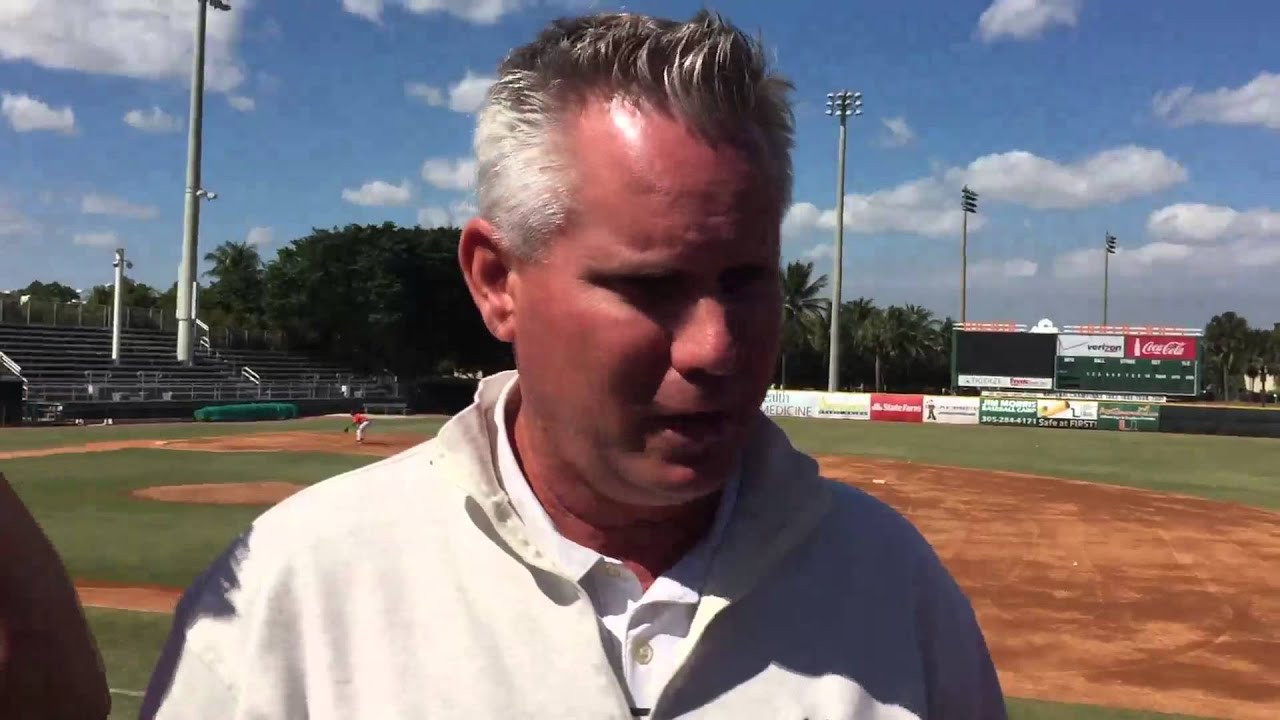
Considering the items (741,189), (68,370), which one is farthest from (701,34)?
(68,370)

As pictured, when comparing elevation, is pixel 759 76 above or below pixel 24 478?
above

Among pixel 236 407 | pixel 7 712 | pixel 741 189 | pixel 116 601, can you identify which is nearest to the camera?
pixel 7 712

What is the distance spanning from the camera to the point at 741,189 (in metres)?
1.44

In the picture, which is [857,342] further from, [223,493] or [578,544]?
[578,544]

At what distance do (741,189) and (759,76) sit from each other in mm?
201

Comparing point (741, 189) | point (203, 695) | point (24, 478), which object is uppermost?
point (741, 189)

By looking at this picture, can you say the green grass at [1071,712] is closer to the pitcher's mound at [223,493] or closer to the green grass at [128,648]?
the green grass at [128,648]

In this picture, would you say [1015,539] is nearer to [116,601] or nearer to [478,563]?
[116,601]

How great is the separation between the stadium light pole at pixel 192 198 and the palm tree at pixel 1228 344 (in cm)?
10323

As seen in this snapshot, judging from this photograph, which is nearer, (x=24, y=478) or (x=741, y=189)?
(x=741, y=189)

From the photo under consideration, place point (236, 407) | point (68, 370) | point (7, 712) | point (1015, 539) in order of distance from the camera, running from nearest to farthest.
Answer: point (7, 712) < point (1015, 539) < point (236, 407) < point (68, 370)

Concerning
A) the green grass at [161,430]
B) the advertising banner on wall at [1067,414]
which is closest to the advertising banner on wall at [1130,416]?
the advertising banner on wall at [1067,414]

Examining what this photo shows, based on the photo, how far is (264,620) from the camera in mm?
1486

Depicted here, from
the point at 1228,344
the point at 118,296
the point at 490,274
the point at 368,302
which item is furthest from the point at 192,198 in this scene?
the point at 1228,344
